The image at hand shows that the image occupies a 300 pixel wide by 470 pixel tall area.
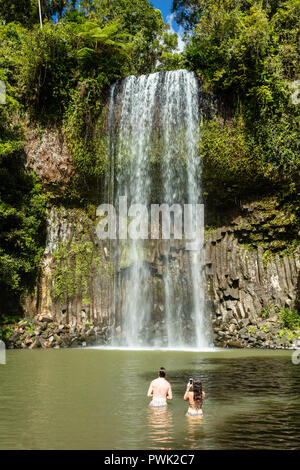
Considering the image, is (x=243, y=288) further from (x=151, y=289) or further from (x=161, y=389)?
(x=161, y=389)

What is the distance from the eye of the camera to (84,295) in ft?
83.1

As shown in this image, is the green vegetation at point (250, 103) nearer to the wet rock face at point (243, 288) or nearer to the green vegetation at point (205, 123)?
the green vegetation at point (205, 123)

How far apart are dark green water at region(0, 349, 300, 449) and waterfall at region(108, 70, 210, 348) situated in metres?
7.68

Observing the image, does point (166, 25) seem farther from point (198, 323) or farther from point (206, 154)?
point (198, 323)

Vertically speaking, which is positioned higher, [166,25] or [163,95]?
[166,25]

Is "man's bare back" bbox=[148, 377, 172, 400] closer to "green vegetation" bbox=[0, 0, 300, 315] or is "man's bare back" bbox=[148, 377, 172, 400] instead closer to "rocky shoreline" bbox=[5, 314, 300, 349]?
"rocky shoreline" bbox=[5, 314, 300, 349]

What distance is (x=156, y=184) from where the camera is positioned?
85.7 ft

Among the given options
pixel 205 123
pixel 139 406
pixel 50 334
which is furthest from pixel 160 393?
pixel 205 123

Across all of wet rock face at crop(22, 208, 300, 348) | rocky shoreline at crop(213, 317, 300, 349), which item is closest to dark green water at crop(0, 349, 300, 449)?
rocky shoreline at crop(213, 317, 300, 349)

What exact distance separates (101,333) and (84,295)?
7.46 ft

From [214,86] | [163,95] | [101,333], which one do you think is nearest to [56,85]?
[163,95]

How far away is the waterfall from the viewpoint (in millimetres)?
24516

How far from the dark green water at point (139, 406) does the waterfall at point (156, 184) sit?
7.68 meters

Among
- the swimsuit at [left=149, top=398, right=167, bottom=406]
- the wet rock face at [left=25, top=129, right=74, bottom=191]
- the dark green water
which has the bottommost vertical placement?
the dark green water
